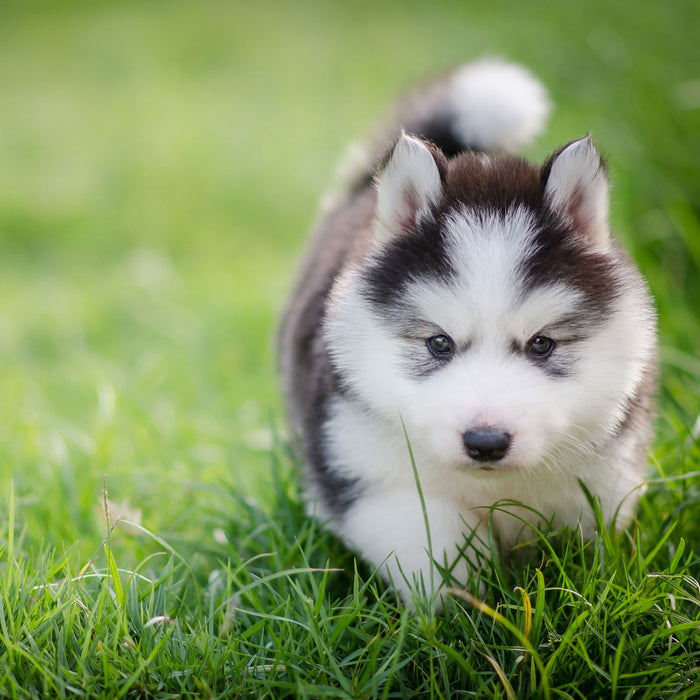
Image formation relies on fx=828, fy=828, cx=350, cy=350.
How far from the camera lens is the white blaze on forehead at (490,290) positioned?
6.81ft

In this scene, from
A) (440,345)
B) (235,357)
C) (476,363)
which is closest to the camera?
(476,363)

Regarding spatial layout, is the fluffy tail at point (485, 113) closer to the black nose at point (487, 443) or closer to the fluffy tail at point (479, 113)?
the fluffy tail at point (479, 113)

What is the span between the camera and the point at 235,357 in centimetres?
509

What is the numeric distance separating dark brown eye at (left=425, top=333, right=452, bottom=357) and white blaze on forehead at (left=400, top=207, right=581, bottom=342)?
0.03 m

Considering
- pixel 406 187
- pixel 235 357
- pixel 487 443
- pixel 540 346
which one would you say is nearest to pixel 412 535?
pixel 487 443

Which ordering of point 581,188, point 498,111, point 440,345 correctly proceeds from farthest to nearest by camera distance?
point 498,111, point 581,188, point 440,345

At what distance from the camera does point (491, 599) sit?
2383 millimetres

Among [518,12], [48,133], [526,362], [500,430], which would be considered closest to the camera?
[500,430]

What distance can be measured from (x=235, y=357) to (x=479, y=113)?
7.63 ft

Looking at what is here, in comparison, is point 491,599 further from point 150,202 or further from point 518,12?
point 518,12

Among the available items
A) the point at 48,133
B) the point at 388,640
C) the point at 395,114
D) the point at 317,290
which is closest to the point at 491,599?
the point at 388,640

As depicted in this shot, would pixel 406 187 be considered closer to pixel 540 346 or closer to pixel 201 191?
pixel 540 346

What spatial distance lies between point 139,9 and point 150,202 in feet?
15.3

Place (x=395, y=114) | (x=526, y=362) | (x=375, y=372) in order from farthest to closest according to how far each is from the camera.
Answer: (x=395, y=114) → (x=375, y=372) → (x=526, y=362)
